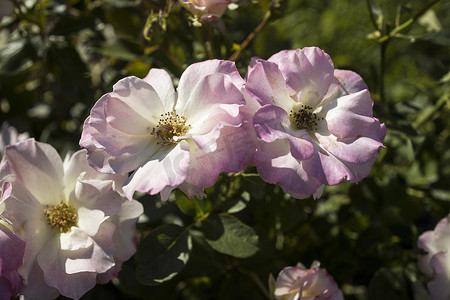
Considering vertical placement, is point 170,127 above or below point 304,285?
above

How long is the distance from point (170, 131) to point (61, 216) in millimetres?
267

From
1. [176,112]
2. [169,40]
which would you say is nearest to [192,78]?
[176,112]

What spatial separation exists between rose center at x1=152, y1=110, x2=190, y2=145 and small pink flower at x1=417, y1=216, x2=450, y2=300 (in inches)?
21.5

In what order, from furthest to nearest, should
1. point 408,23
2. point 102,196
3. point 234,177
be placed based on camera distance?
point 408,23 → point 234,177 → point 102,196

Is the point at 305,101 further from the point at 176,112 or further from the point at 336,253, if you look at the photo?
the point at 336,253

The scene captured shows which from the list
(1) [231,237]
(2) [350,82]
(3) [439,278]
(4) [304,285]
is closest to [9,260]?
(1) [231,237]

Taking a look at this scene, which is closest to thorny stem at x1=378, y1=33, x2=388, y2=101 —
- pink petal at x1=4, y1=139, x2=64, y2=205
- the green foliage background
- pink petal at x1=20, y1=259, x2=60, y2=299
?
the green foliage background

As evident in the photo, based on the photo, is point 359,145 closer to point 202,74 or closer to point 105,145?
point 202,74

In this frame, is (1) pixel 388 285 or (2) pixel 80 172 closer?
(2) pixel 80 172

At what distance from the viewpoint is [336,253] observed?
1256 mm

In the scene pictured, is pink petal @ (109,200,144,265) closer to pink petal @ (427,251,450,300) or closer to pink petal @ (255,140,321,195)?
pink petal @ (255,140,321,195)

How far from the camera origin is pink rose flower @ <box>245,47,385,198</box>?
29.2 inches

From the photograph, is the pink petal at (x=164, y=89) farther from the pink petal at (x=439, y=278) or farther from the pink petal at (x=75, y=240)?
the pink petal at (x=439, y=278)

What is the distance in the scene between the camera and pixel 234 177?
93 centimetres
